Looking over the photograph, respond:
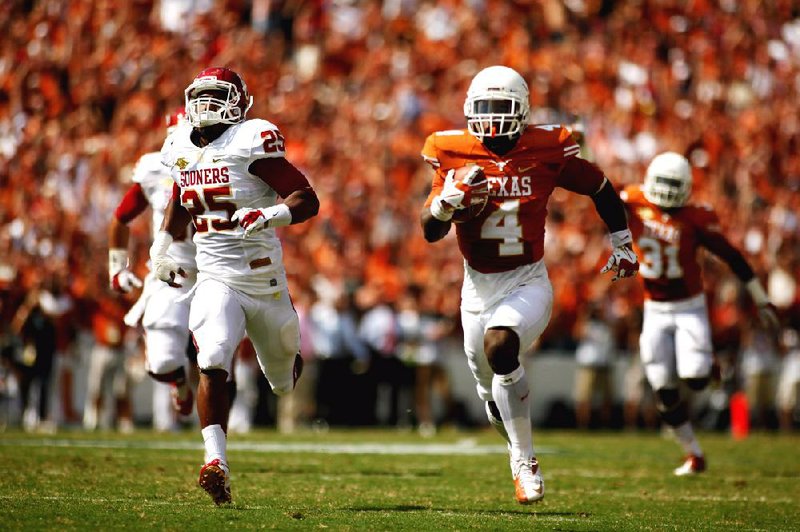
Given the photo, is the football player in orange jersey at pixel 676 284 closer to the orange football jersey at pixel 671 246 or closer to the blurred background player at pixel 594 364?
the orange football jersey at pixel 671 246

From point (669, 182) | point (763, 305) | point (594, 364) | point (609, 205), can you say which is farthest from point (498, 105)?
point (594, 364)

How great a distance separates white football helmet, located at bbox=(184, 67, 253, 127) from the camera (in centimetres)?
617

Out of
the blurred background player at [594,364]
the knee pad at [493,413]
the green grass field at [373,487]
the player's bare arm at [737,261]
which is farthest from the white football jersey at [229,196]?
the blurred background player at [594,364]

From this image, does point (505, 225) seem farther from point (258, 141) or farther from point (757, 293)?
point (757, 293)

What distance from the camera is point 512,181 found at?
21.1 ft

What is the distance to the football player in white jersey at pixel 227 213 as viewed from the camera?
602 centimetres

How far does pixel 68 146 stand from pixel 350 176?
358 cm

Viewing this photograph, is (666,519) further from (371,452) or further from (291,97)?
(291,97)

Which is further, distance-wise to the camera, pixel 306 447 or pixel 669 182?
pixel 306 447

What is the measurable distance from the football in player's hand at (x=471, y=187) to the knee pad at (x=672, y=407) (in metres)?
3.54

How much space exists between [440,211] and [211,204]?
1156 millimetres

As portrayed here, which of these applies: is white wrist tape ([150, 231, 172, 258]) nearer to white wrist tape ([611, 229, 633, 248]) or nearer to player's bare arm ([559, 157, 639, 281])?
player's bare arm ([559, 157, 639, 281])

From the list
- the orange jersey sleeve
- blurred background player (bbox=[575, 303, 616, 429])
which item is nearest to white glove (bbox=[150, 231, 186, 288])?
the orange jersey sleeve

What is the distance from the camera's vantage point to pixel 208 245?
20.6 ft
